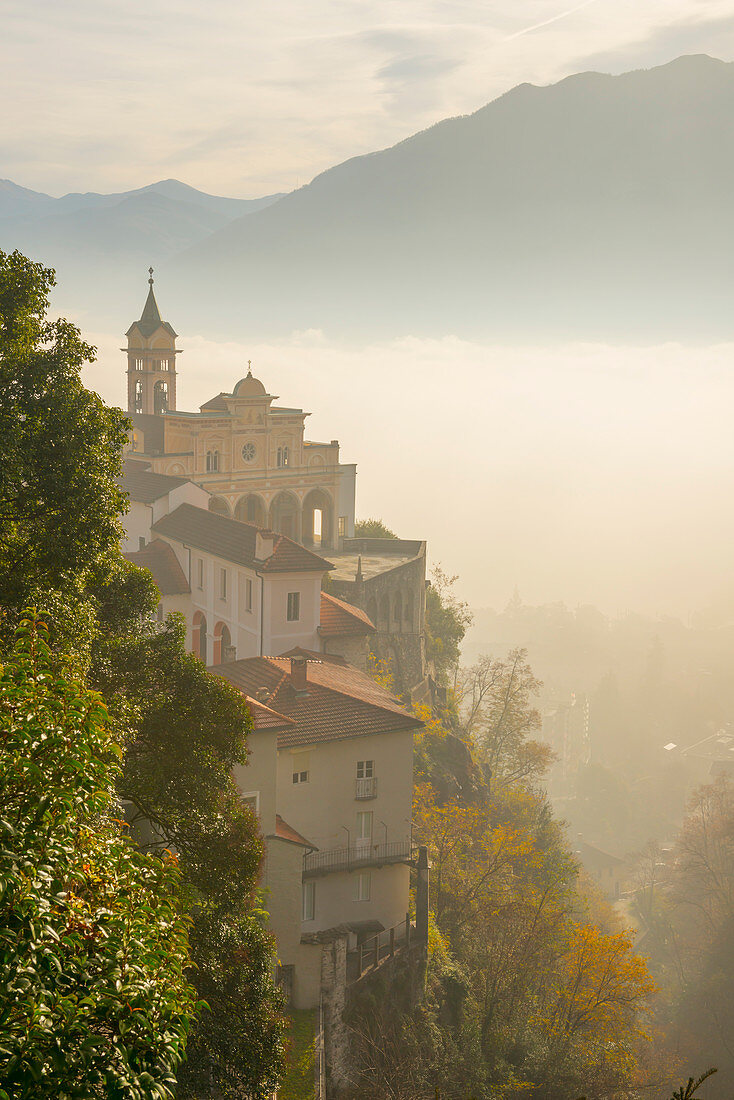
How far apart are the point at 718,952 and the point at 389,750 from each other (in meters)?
36.5

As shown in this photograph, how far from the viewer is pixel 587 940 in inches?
1293

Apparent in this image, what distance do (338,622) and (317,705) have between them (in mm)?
12387

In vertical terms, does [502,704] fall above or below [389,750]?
above

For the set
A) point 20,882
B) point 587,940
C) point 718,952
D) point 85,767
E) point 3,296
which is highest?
point 3,296

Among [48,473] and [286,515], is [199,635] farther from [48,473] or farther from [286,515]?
[48,473]

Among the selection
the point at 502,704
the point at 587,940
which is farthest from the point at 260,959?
the point at 502,704

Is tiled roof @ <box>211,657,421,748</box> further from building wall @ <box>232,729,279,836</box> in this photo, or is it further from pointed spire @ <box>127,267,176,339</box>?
pointed spire @ <box>127,267,176,339</box>

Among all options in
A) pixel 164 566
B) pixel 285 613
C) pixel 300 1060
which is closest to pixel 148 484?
pixel 164 566

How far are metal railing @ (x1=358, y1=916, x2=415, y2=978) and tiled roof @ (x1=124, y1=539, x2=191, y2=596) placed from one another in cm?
2016

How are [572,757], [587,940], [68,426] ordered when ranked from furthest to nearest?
[572,757]
[587,940]
[68,426]

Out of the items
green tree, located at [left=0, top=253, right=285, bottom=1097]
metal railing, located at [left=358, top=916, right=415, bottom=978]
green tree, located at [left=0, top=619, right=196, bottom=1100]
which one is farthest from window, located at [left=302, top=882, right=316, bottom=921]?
green tree, located at [left=0, top=619, right=196, bottom=1100]

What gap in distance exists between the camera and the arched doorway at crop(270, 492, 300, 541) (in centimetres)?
6184

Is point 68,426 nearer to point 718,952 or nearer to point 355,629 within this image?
point 355,629

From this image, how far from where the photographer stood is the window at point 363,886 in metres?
25.8
